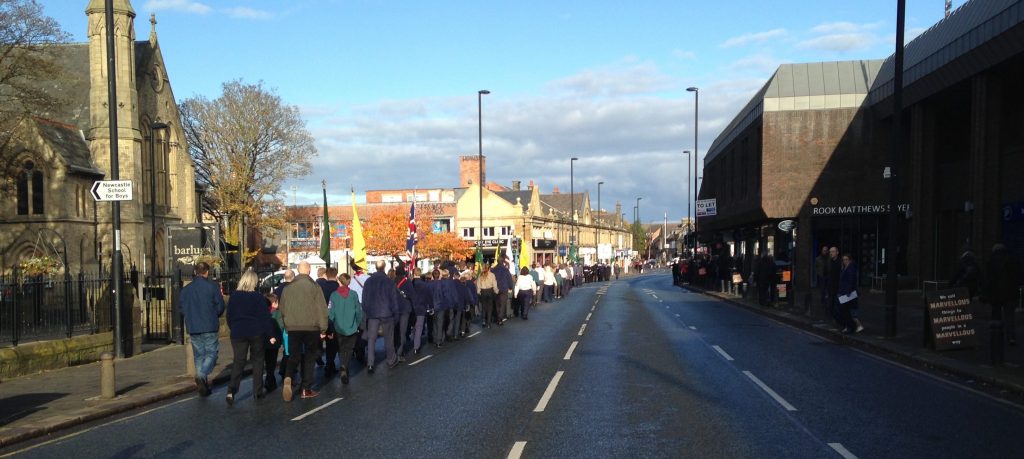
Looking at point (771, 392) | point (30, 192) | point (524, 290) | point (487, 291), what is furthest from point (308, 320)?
point (30, 192)

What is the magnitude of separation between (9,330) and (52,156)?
28368mm

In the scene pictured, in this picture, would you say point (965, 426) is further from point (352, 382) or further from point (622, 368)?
point (352, 382)

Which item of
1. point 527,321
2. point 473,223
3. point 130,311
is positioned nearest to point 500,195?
point 473,223

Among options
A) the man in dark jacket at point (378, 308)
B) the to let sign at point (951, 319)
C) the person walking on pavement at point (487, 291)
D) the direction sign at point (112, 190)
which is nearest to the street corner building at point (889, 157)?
the to let sign at point (951, 319)

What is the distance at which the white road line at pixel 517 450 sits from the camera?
7.56 m

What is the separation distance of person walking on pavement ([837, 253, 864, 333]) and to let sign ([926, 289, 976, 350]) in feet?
10.8

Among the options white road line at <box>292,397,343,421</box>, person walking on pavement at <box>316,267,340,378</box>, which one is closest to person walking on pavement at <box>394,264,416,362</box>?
person walking on pavement at <box>316,267,340,378</box>

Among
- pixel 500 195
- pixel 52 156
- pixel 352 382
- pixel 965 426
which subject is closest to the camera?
pixel 965 426

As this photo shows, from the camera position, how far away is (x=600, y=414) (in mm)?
9633

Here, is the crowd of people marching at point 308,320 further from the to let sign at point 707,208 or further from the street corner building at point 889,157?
the to let sign at point 707,208

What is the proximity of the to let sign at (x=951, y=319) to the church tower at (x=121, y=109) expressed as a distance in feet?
120

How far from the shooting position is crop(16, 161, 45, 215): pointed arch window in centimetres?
3853

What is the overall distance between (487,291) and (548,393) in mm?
13085

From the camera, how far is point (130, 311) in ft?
56.2
